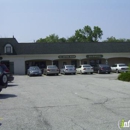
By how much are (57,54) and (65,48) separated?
2540mm

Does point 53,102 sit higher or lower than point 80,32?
lower

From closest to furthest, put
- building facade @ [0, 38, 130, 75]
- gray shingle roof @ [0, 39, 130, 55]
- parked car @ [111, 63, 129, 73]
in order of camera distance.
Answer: parked car @ [111, 63, 129, 73] < building facade @ [0, 38, 130, 75] < gray shingle roof @ [0, 39, 130, 55]

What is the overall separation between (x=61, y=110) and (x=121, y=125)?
9.96 feet

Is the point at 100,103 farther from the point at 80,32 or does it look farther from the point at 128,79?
the point at 80,32

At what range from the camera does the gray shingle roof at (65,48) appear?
52031 mm

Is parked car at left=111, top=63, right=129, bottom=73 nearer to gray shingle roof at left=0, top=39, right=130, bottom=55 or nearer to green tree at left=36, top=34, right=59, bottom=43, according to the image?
gray shingle roof at left=0, top=39, right=130, bottom=55

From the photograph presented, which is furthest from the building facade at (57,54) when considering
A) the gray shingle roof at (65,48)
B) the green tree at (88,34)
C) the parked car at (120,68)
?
the green tree at (88,34)

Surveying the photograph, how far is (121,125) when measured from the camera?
26.3 ft

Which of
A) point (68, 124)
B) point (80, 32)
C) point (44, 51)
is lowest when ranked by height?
point (68, 124)

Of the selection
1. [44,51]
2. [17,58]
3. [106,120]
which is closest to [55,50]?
[44,51]

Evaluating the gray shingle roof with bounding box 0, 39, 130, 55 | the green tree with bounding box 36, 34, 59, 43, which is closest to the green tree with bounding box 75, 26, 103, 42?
the green tree with bounding box 36, 34, 59, 43

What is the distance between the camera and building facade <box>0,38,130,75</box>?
50406mm

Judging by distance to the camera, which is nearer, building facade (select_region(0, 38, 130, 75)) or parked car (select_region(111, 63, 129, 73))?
parked car (select_region(111, 63, 129, 73))

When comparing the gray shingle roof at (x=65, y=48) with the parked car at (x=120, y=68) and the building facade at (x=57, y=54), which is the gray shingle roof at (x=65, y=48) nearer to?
the building facade at (x=57, y=54)
